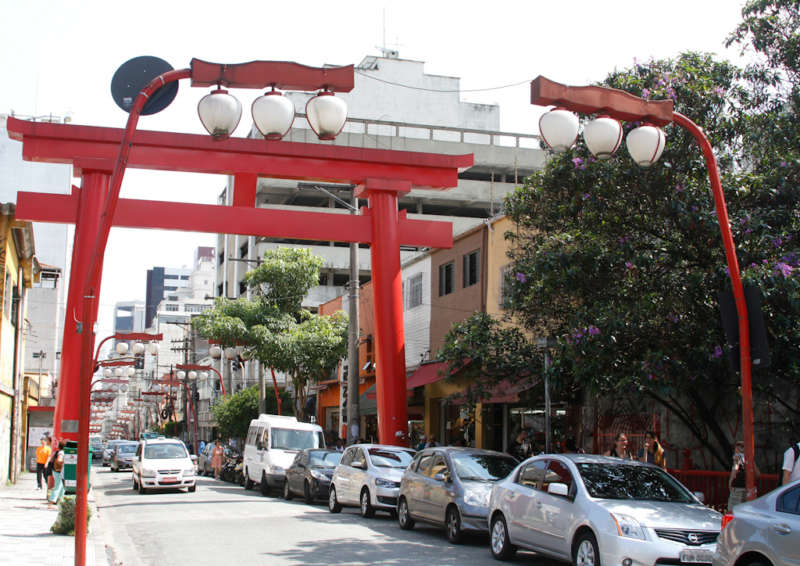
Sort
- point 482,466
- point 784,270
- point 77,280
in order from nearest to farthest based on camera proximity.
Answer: point 784,270, point 482,466, point 77,280

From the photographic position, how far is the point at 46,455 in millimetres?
26078

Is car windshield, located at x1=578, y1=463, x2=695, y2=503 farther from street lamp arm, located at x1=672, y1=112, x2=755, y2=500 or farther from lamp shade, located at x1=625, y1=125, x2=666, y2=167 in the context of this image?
lamp shade, located at x1=625, y1=125, x2=666, y2=167

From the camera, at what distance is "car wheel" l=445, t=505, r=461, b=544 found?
14430mm

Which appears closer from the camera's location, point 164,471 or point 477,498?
point 477,498

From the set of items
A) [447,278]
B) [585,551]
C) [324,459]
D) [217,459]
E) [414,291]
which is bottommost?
[217,459]

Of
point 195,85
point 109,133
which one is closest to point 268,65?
point 195,85

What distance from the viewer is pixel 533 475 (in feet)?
40.8

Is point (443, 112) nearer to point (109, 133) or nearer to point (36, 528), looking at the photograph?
point (109, 133)

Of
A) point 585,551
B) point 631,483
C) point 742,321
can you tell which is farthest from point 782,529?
point 742,321

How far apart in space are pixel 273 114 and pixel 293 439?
19840 mm

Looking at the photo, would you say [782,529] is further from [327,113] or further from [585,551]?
[327,113]

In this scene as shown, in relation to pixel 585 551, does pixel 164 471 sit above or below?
below

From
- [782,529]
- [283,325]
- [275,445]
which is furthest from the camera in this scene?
[283,325]

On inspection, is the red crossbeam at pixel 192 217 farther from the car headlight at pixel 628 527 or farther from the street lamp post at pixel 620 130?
the car headlight at pixel 628 527
